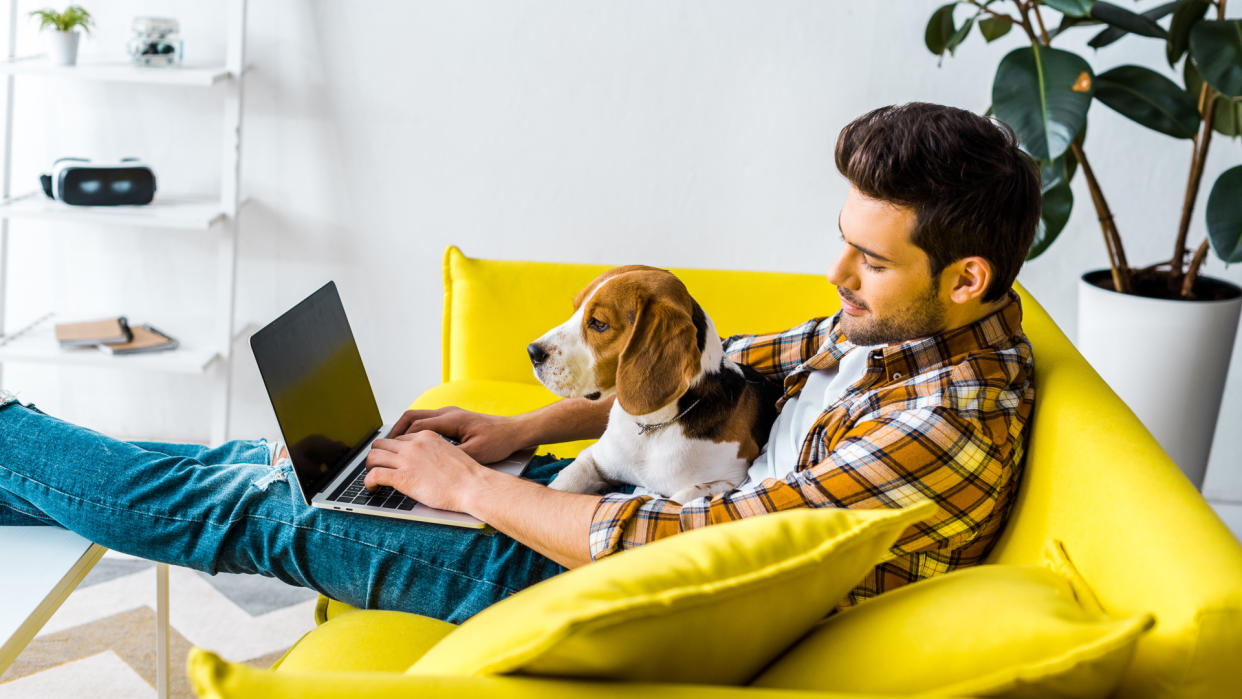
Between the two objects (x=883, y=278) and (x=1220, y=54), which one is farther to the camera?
(x=1220, y=54)

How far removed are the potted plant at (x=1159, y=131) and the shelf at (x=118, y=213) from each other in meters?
1.95

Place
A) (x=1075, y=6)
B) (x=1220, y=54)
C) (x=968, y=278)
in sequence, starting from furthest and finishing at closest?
1. (x=1220, y=54)
2. (x=1075, y=6)
3. (x=968, y=278)

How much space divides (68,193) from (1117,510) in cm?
260

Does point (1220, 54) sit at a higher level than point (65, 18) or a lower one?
higher

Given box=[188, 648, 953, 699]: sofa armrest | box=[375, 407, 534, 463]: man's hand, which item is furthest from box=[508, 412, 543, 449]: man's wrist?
box=[188, 648, 953, 699]: sofa armrest

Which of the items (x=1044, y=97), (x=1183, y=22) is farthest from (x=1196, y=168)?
(x=1044, y=97)

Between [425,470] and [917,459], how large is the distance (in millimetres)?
687

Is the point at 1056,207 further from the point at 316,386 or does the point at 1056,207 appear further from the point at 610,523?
the point at 316,386

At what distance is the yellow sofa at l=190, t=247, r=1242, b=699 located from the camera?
0.75m

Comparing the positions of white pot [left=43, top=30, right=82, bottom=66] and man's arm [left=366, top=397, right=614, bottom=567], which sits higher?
white pot [left=43, top=30, right=82, bottom=66]

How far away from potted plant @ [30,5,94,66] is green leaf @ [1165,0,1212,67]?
106 inches

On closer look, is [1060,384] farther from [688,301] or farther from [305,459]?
[305,459]

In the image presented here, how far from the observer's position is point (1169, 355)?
250 centimetres

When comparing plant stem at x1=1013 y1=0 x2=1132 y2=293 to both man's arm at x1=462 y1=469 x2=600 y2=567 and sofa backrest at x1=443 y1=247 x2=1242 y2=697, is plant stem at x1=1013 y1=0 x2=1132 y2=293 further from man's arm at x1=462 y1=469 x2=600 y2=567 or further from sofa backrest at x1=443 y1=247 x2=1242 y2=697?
man's arm at x1=462 y1=469 x2=600 y2=567
